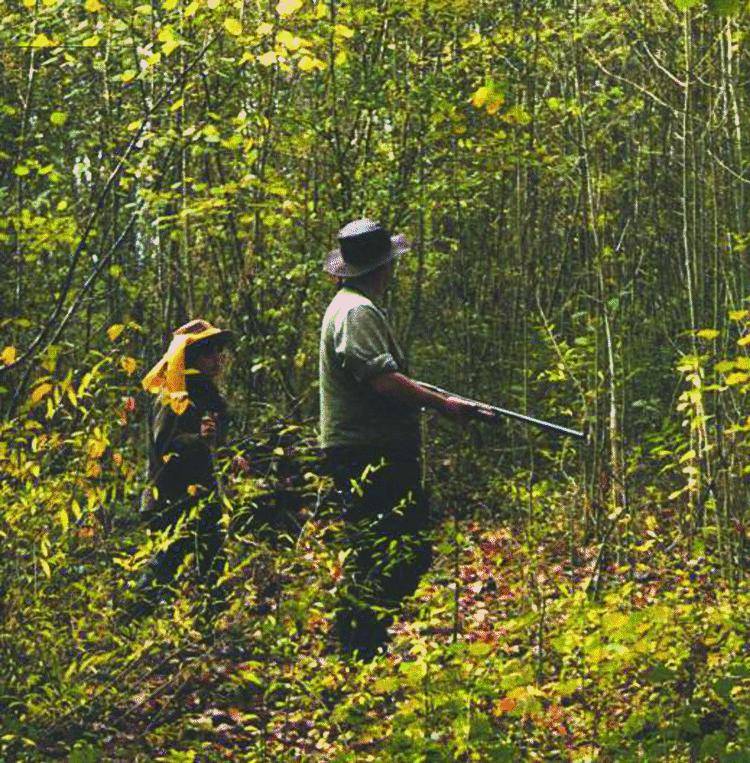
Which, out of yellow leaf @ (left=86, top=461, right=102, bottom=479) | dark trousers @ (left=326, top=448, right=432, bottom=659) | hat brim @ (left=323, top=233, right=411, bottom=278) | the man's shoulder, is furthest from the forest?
hat brim @ (left=323, top=233, right=411, bottom=278)

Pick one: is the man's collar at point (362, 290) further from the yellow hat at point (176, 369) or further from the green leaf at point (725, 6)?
the green leaf at point (725, 6)

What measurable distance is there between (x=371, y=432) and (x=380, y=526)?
38 cm

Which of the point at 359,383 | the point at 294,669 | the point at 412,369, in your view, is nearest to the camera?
the point at 294,669

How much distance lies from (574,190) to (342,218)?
266 cm

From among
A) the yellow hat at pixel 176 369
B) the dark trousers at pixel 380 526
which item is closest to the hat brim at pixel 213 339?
the yellow hat at pixel 176 369

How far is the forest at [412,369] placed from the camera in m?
3.78

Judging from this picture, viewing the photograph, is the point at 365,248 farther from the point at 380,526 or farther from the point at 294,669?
the point at 294,669

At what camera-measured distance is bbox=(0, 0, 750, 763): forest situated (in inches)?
149

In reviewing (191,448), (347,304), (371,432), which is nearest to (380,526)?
(371,432)

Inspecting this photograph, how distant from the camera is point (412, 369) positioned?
1138 cm

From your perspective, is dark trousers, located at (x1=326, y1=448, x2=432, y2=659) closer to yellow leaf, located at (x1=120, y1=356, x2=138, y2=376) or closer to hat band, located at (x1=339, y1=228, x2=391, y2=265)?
hat band, located at (x1=339, y1=228, x2=391, y2=265)

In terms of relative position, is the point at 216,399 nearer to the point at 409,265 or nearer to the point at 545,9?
the point at 545,9

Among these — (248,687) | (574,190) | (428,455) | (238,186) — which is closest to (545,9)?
(574,190)

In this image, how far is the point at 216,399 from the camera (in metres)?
6.14
